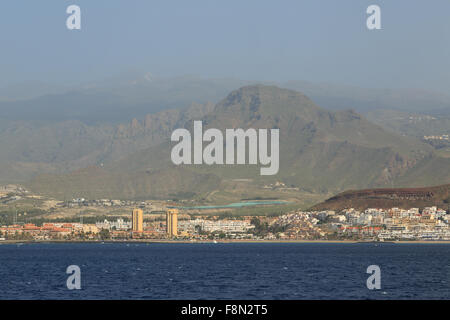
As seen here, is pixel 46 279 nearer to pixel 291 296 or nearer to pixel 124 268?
pixel 124 268

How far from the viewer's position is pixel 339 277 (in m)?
159
